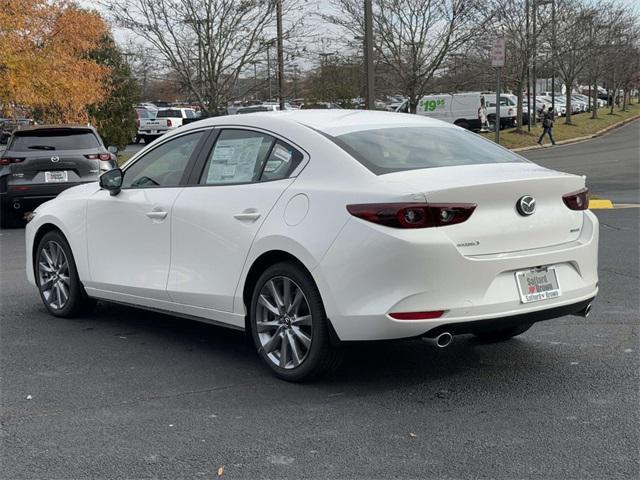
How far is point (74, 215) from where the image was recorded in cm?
658

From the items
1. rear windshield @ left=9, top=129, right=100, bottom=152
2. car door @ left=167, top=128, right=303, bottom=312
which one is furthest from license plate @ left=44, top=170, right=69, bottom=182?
car door @ left=167, top=128, right=303, bottom=312

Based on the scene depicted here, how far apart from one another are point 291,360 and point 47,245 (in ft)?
10.0

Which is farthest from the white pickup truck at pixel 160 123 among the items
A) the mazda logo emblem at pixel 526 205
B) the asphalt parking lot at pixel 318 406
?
the mazda logo emblem at pixel 526 205

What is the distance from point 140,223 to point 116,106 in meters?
26.9

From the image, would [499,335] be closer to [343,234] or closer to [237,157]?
[343,234]

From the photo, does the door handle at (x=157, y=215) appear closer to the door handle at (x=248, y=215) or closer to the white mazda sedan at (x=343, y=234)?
the white mazda sedan at (x=343, y=234)

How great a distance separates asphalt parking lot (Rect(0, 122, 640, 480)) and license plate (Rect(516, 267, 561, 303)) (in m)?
0.54

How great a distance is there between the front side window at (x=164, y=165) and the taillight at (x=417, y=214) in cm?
189

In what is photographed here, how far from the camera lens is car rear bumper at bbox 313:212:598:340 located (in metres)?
4.27

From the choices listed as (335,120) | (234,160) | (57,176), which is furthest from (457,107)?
(234,160)

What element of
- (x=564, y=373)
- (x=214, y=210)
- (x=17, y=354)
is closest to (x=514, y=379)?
(x=564, y=373)

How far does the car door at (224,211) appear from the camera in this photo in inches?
198

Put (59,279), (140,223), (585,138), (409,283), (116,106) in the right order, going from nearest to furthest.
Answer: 1. (409,283)
2. (140,223)
3. (59,279)
4. (116,106)
5. (585,138)

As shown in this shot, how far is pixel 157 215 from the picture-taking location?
5.69 m
